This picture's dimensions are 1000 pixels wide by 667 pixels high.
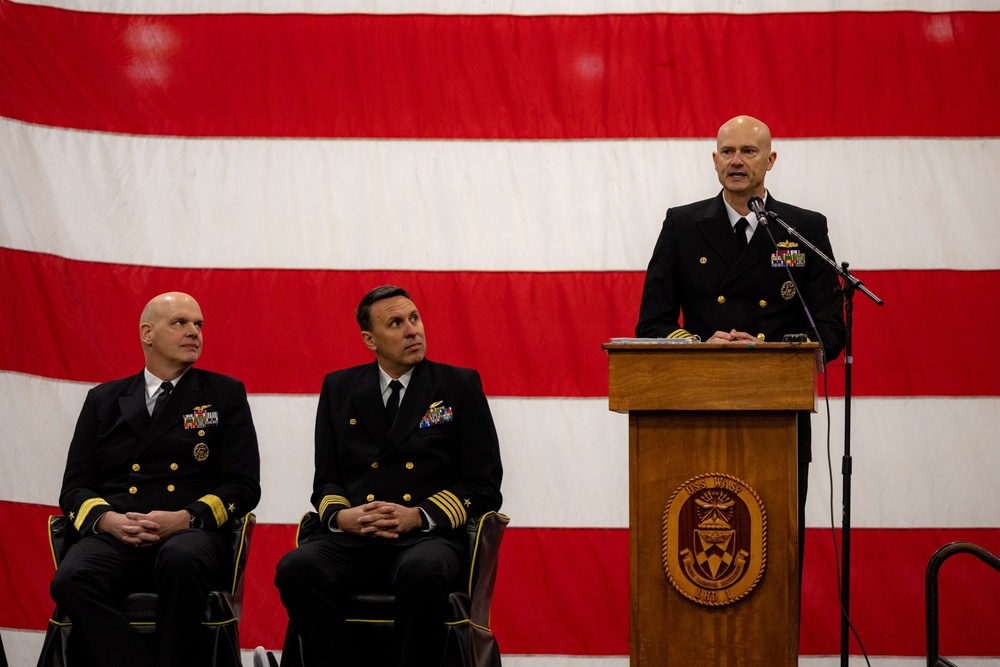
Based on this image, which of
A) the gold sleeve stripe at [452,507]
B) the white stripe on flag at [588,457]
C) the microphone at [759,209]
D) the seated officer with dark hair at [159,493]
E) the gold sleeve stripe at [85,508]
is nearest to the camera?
the microphone at [759,209]

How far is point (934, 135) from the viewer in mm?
4082

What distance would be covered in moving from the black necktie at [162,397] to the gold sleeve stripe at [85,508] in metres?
0.31

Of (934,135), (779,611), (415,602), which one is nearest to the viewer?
(779,611)

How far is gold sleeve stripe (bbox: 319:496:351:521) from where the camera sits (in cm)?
320

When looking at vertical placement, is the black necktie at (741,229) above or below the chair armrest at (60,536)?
above

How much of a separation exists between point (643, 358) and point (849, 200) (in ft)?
6.18

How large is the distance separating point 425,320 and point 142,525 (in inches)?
54.8

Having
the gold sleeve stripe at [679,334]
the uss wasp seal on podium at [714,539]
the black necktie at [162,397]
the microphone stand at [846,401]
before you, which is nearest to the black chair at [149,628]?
the black necktie at [162,397]

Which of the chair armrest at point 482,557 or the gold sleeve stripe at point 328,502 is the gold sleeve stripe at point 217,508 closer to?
the gold sleeve stripe at point 328,502

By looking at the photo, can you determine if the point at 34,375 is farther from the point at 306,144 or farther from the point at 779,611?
the point at 779,611

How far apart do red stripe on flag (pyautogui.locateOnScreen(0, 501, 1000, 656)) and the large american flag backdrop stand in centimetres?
1

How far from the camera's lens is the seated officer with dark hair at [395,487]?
9.70ft

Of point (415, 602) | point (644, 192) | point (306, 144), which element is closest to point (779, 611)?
point (415, 602)

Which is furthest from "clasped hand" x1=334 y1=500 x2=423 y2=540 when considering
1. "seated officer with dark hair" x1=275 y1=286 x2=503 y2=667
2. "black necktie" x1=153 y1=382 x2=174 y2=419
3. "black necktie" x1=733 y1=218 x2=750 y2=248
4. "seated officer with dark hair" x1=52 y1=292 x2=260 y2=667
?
"black necktie" x1=733 y1=218 x2=750 y2=248
